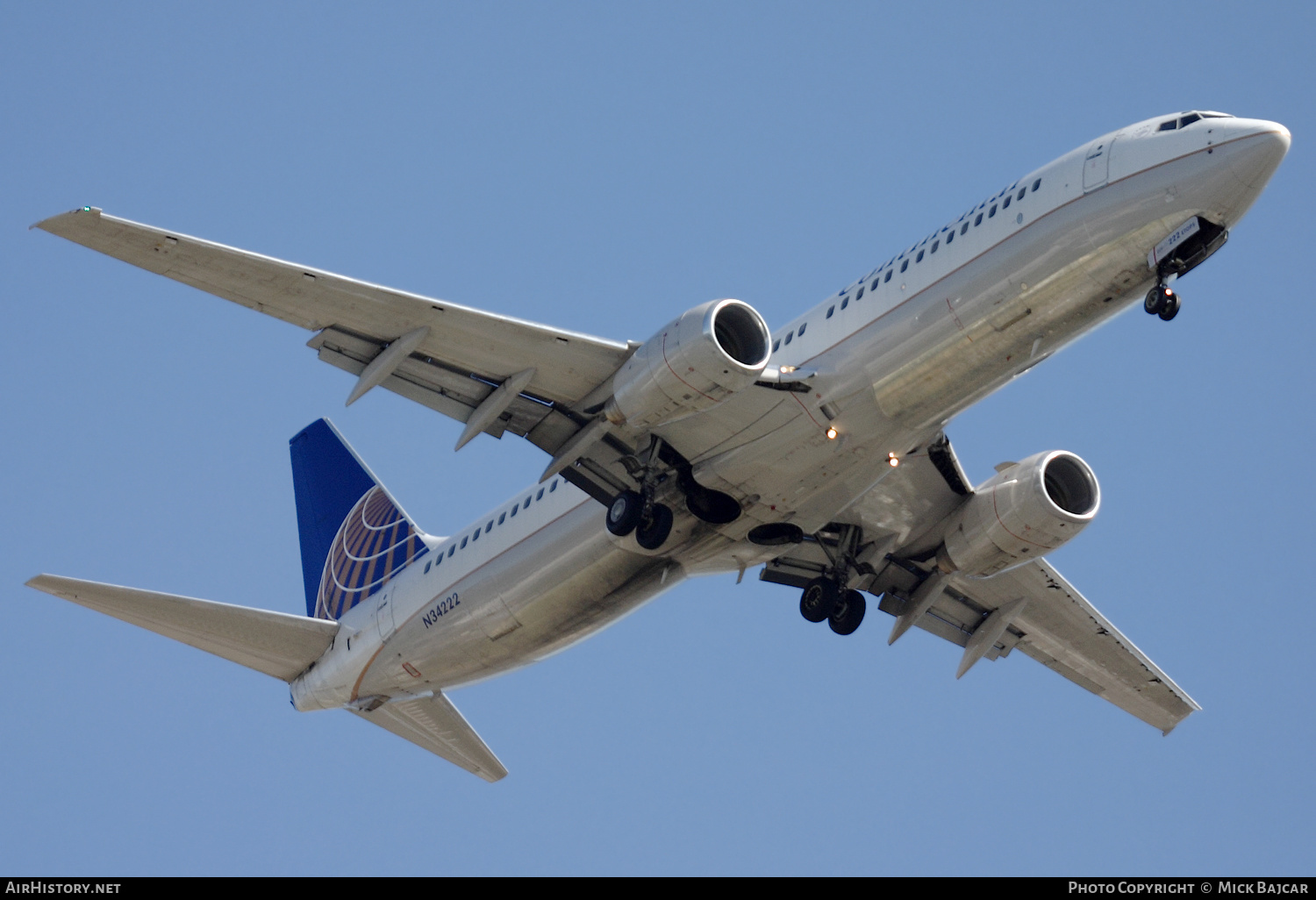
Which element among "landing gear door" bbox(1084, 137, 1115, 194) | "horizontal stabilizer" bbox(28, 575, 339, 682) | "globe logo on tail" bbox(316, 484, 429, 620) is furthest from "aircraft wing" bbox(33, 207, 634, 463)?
"landing gear door" bbox(1084, 137, 1115, 194)

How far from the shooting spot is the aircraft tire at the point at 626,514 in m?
24.9

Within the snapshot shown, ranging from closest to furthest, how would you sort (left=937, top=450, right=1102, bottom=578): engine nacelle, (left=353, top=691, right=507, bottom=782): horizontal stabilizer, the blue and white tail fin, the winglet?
the winglet, (left=937, top=450, right=1102, bottom=578): engine nacelle, (left=353, top=691, right=507, bottom=782): horizontal stabilizer, the blue and white tail fin

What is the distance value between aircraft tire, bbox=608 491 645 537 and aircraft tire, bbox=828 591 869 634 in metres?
5.43

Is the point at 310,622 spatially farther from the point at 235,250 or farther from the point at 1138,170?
the point at 1138,170

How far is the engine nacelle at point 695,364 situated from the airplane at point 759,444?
0.04 meters

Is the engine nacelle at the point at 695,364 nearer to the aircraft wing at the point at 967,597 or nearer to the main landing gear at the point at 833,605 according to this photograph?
the aircraft wing at the point at 967,597

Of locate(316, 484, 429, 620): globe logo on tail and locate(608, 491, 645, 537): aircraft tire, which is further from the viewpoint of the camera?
locate(316, 484, 429, 620): globe logo on tail

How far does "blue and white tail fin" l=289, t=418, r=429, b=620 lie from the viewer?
31375 mm

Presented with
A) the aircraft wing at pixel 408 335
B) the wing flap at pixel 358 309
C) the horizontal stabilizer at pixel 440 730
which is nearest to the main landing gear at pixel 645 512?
the aircraft wing at pixel 408 335

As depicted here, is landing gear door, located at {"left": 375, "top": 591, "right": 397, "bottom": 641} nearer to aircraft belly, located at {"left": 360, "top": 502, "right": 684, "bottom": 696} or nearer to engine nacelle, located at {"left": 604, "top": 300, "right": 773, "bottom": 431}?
aircraft belly, located at {"left": 360, "top": 502, "right": 684, "bottom": 696}

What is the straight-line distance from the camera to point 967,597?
30.7 m

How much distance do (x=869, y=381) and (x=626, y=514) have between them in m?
4.47

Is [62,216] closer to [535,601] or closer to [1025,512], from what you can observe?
[535,601]

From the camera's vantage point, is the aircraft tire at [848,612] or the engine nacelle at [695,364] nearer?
the engine nacelle at [695,364]
